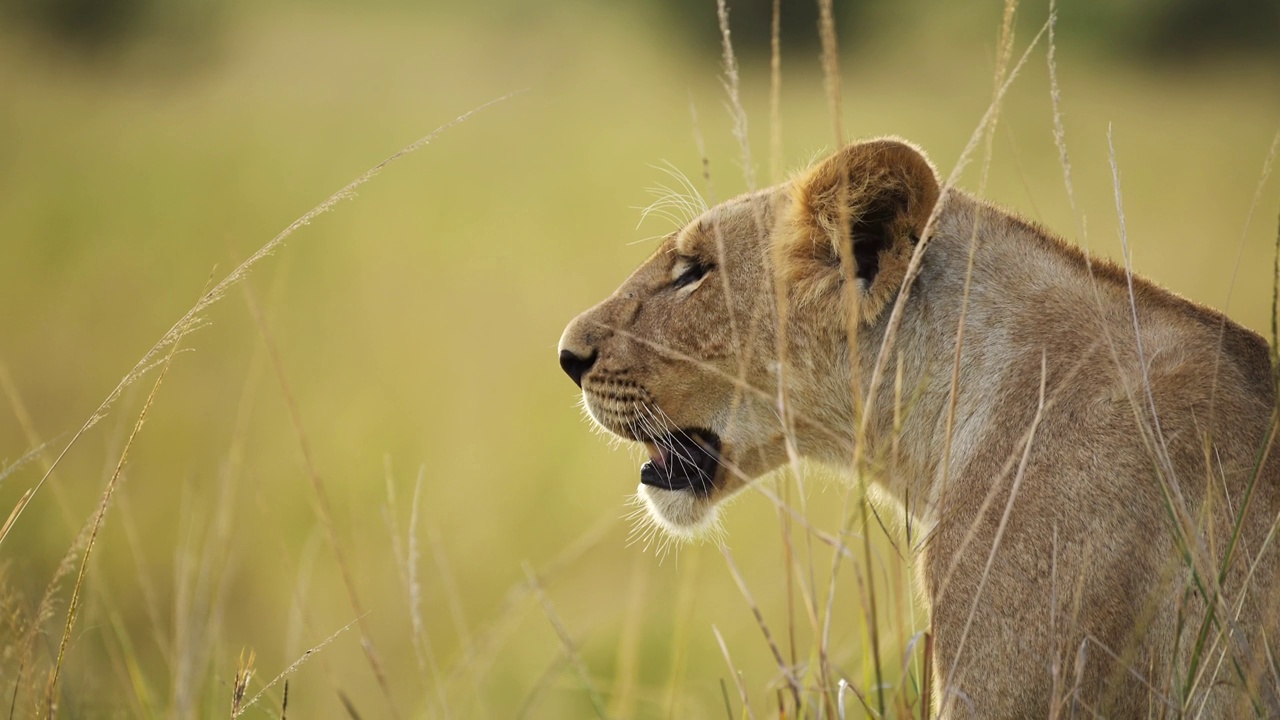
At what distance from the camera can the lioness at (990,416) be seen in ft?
7.14

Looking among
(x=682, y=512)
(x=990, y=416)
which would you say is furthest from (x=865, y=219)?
(x=682, y=512)

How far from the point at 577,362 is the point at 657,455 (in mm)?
381

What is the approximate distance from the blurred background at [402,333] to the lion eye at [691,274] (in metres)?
0.36

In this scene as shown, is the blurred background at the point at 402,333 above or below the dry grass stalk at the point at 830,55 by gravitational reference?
below

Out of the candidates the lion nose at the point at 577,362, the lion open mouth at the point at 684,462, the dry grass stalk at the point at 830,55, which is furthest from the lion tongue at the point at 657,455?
the dry grass stalk at the point at 830,55

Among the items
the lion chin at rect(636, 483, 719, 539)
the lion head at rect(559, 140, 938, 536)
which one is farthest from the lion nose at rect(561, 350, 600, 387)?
the lion chin at rect(636, 483, 719, 539)

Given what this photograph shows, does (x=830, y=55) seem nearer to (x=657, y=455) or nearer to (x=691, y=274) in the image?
(x=691, y=274)

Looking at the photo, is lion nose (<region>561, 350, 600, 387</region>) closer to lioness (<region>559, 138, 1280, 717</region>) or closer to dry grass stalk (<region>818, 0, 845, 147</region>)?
lioness (<region>559, 138, 1280, 717</region>)

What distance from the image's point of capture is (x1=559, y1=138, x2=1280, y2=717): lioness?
218 cm

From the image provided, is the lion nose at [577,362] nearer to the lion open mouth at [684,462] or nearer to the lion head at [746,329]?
the lion head at [746,329]

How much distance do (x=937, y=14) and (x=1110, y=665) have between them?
20815 millimetres

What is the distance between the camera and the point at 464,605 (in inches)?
311

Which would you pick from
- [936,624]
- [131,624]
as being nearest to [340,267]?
[131,624]

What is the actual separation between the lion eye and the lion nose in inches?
13.4
